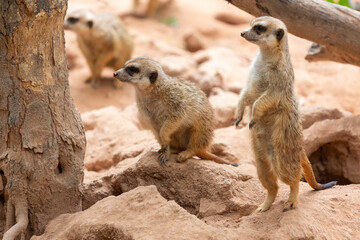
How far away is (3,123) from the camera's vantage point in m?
3.23

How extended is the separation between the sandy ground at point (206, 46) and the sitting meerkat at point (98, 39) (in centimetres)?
38

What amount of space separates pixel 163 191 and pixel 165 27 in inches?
337

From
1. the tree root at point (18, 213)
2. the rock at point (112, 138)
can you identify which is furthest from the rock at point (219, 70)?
the tree root at point (18, 213)

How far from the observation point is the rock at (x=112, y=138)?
5.05 m

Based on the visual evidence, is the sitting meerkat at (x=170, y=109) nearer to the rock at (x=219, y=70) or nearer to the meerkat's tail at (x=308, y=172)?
the meerkat's tail at (x=308, y=172)

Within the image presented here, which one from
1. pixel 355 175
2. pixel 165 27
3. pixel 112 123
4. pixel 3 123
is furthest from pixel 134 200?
pixel 165 27

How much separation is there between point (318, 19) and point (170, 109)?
5.26ft

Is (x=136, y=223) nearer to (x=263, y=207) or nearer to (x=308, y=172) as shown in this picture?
(x=263, y=207)

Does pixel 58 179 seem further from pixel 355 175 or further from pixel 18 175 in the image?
pixel 355 175

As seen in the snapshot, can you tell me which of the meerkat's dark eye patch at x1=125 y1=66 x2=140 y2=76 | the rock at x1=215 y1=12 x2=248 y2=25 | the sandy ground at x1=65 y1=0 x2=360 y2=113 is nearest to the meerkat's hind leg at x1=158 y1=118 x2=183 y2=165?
the meerkat's dark eye patch at x1=125 y1=66 x2=140 y2=76

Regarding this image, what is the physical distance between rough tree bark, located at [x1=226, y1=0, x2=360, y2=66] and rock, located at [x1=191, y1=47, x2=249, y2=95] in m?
2.72

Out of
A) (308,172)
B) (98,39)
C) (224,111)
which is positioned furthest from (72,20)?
(308,172)

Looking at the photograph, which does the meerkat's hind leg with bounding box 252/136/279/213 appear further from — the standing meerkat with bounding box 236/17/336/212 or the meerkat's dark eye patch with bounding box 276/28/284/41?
the meerkat's dark eye patch with bounding box 276/28/284/41

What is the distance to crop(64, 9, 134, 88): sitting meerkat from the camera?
26.6 ft
